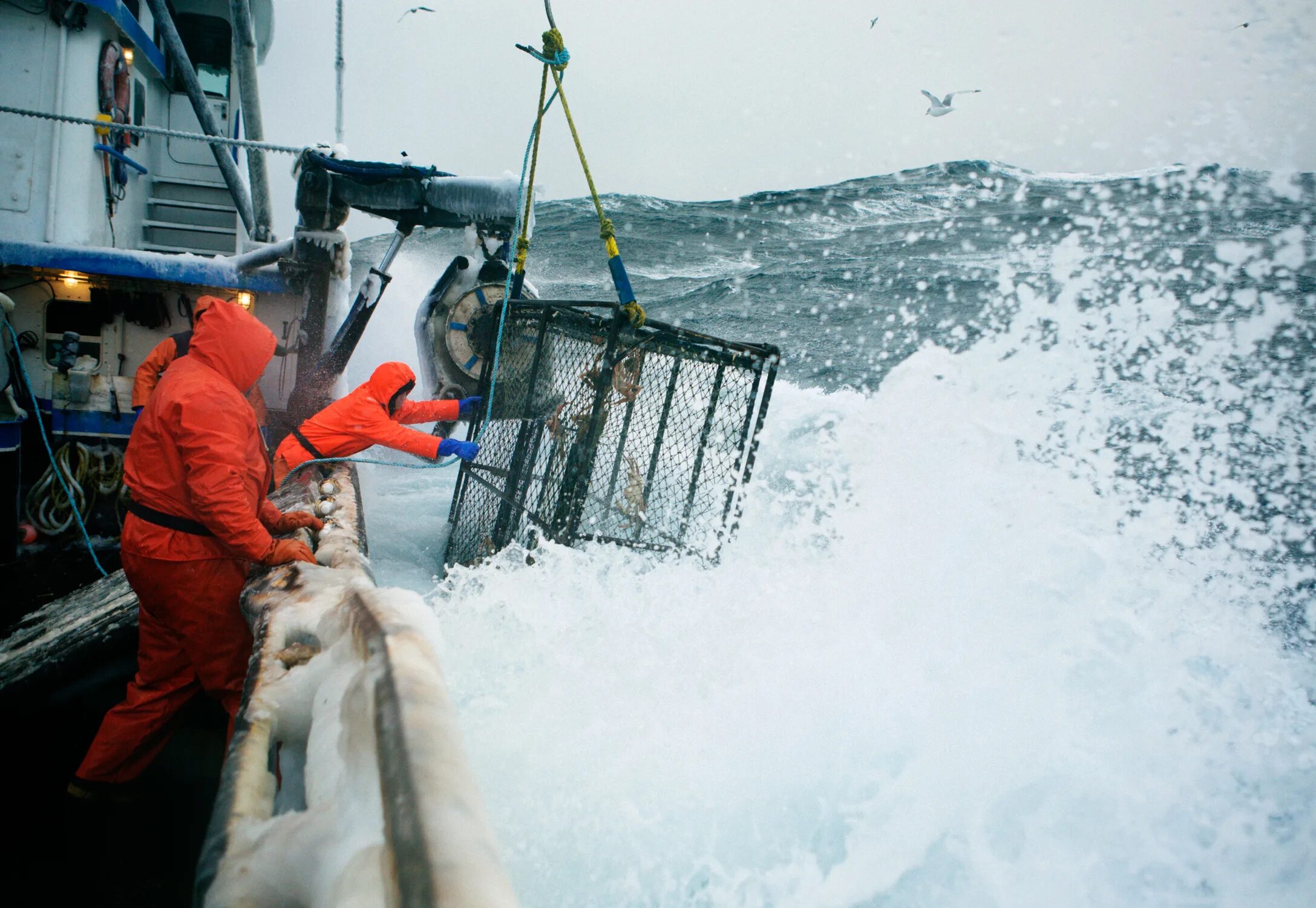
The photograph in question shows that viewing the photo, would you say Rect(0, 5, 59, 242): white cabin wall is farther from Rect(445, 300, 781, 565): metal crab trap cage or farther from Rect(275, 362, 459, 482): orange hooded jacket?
Rect(445, 300, 781, 565): metal crab trap cage

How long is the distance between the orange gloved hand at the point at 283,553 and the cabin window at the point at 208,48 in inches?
334

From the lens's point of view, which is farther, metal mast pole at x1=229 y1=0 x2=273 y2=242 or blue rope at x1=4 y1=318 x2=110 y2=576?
metal mast pole at x1=229 y1=0 x2=273 y2=242

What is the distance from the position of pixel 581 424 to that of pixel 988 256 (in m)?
16.4

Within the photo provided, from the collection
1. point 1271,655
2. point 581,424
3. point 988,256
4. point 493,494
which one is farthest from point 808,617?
point 988,256

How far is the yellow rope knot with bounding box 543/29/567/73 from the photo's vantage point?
3.06m

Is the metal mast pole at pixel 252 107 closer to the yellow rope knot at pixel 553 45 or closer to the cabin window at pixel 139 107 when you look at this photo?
the cabin window at pixel 139 107

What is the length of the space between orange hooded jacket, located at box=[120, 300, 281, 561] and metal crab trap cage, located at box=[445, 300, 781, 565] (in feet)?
4.74

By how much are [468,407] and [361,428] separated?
685mm

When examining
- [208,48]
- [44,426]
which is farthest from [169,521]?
[208,48]

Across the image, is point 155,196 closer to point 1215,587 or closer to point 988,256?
point 1215,587

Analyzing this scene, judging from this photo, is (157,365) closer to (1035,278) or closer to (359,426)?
(359,426)

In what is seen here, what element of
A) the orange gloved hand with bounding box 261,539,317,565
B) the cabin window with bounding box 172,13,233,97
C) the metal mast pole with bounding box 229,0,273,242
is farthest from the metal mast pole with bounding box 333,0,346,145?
the orange gloved hand with bounding box 261,539,317,565

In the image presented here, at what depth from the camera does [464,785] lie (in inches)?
33.2

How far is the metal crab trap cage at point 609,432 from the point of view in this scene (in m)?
3.37
